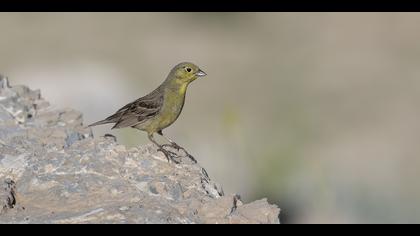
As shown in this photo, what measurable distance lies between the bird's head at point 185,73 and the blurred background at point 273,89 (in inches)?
46.4

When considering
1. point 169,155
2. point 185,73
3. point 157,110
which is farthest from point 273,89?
point 169,155

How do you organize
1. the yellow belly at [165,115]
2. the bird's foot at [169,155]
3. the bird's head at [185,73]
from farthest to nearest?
the bird's head at [185,73]
the yellow belly at [165,115]
the bird's foot at [169,155]

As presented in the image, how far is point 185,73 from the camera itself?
7898mm

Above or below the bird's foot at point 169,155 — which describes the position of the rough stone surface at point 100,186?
below

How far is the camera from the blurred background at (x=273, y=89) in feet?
38.2

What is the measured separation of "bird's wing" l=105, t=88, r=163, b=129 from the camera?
7.66 metres

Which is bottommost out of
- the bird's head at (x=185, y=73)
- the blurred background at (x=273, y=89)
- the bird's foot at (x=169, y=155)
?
the blurred background at (x=273, y=89)

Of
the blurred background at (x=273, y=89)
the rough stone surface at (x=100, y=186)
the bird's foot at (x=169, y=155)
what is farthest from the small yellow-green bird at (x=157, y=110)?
the bird's foot at (x=169, y=155)

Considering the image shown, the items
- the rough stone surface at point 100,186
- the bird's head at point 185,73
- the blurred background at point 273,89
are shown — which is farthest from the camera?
the blurred background at point 273,89

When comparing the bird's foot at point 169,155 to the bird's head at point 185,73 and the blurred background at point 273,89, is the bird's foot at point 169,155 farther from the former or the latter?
the blurred background at point 273,89

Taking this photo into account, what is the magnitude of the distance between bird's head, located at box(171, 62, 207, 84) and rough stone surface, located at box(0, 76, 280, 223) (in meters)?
1.63

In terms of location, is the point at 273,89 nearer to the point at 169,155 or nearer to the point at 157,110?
the point at 157,110

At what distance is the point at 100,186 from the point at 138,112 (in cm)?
244

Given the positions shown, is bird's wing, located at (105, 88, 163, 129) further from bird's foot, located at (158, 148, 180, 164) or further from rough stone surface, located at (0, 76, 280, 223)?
bird's foot, located at (158, 148, 180, 164)
